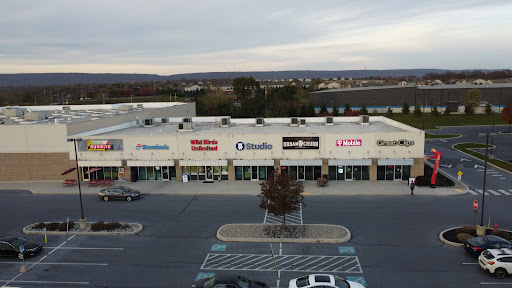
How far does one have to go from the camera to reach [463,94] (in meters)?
106

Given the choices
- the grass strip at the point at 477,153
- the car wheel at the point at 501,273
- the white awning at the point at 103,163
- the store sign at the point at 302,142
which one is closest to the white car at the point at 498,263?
the car wheel at the point at 501,273

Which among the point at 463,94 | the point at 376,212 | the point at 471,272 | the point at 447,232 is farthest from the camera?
the point at 463,94

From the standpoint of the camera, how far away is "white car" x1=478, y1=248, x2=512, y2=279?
18.6 metres

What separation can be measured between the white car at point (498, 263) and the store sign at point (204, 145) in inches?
984

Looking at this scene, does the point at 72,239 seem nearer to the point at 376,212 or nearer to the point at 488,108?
the point at 376,212

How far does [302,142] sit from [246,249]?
16679 mm

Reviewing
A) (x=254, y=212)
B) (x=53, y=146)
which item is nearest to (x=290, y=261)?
(x=254, y=212)

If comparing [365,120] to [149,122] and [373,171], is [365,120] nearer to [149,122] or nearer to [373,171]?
[373,171]

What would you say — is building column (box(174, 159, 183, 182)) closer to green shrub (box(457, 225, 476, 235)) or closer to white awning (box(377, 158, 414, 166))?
white awning (box(377, 158, 414, 166))

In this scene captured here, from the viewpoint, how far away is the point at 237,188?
35781 mm

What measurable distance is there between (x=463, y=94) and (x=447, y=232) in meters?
95.8

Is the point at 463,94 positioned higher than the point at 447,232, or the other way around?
the point at 463,94

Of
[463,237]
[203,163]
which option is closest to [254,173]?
[203,163]

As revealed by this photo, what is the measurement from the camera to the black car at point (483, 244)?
2066 cm
